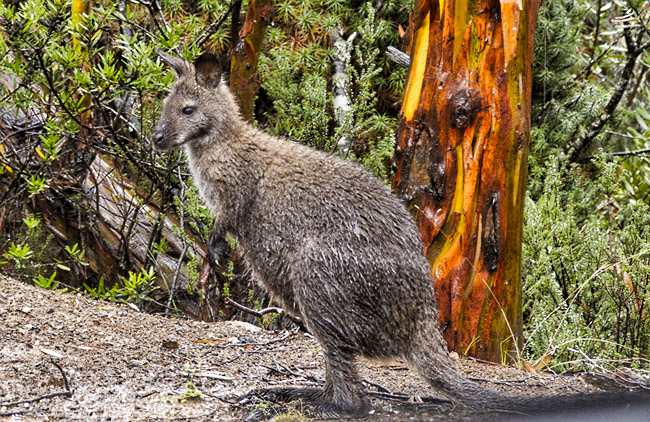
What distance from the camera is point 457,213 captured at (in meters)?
5.26

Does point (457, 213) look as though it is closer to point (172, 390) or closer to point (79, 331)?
point (172, 390)

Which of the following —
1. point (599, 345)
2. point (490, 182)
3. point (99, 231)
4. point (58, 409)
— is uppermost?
point (490, 182)

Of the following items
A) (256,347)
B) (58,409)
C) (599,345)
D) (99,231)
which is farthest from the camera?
(99,231)

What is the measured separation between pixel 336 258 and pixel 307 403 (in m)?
0.87

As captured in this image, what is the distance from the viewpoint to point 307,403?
4.08 m

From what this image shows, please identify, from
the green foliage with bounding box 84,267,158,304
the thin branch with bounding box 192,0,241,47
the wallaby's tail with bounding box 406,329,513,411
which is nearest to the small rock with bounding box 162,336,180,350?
the green foliage with bounding box 84,267,158,304

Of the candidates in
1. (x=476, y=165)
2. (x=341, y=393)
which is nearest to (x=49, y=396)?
(x=341, y=393)

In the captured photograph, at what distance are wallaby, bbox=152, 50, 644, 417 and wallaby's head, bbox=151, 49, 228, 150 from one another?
2 centimetres

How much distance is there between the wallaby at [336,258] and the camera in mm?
3908

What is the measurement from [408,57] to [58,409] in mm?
3816

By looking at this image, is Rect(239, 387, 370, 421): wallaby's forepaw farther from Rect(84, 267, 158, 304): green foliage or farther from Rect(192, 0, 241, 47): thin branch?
Rect(192, 0, 241, 47): thin branch

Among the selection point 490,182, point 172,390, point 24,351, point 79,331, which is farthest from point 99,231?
point 490,182

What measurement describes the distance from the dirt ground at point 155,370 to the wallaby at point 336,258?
0.26 meters

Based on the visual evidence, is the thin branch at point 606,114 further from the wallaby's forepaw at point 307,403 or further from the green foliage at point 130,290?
the wallaby's forepaw at point 307,403
